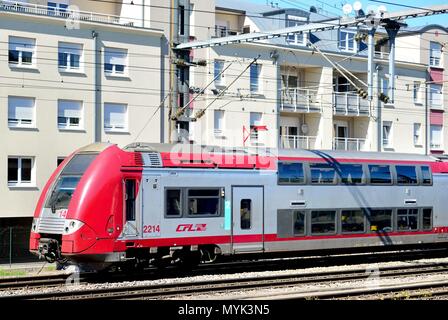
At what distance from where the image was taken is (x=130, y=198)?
648 inches

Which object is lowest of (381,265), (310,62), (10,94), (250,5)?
(381,265)

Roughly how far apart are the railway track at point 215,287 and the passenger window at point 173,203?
2109 millimetres

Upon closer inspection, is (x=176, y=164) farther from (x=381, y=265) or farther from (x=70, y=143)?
(x=70, y=143)

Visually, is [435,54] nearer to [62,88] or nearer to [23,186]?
[62,88]

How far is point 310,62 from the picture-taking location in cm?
3762

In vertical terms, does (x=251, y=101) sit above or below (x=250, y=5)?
below

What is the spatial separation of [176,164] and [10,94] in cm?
1291

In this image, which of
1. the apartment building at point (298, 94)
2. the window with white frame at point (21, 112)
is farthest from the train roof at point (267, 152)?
the window with white frame at point (21, 112)

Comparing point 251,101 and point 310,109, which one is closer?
point 251,101

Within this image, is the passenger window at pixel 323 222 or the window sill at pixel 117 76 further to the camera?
the window sill at pixel 117 76

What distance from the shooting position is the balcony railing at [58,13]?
28000 millimetres

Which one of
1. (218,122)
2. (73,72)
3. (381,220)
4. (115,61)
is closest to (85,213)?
(381,220)

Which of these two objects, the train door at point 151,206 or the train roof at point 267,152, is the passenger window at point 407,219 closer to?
the train roof at point 267,152
